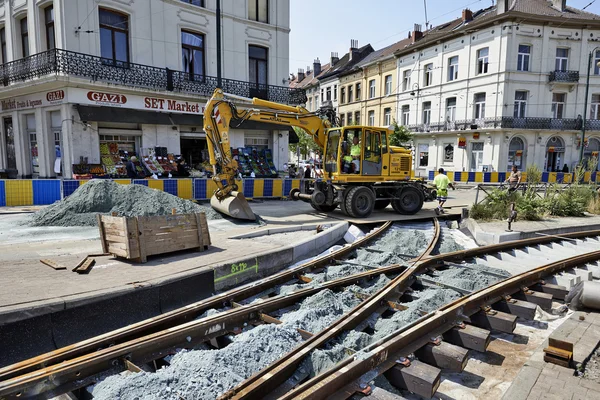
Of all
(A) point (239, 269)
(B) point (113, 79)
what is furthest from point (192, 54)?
(A) point (239, 269)

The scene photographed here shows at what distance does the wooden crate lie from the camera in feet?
23.2

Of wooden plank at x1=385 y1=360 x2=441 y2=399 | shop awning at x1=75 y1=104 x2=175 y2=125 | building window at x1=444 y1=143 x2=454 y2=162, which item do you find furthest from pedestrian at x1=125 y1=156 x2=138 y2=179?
building window at x1=444 y1=143 x2=454 y2=162

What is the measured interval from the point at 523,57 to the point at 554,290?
107 ft

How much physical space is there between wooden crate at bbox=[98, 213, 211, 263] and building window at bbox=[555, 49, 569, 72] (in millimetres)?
36654

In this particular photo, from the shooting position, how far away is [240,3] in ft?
72.4

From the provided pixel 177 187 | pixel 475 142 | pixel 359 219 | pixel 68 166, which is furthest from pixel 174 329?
pixel 475 142

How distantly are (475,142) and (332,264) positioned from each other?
3118 cm

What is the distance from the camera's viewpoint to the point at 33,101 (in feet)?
60.2

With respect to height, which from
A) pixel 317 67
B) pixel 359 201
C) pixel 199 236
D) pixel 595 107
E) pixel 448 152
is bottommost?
pixel 199 236

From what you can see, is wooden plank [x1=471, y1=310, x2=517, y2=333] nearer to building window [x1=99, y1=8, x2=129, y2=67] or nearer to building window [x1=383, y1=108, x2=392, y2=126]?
building window [x1=99, y1=8, x2=129, y2=67]

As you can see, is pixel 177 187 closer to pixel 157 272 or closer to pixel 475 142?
pixel 157 272

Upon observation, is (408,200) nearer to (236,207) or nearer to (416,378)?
(236,207)

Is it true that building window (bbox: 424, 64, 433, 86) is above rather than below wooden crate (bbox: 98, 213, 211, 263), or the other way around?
above

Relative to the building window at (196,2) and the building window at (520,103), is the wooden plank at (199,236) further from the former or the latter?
the building window at (520,103)
